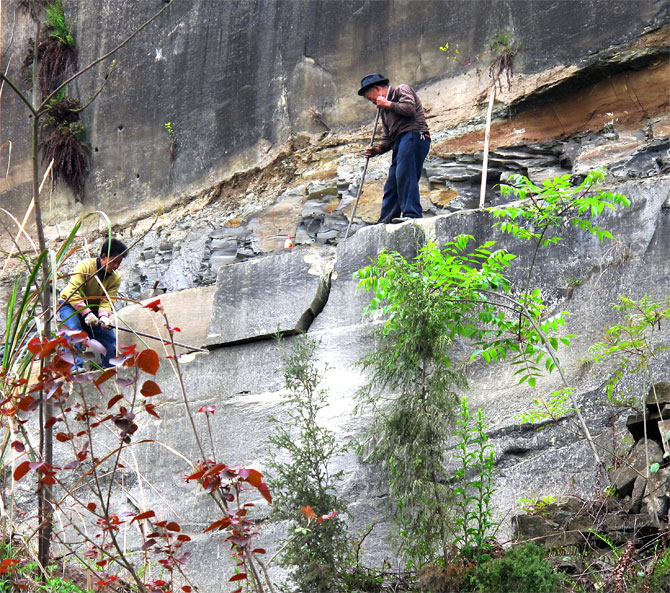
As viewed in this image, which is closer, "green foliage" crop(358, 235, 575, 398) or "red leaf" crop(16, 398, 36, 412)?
"red leaf" crop(16, 398, 36, 412)

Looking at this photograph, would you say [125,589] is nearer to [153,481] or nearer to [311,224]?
[153,481]

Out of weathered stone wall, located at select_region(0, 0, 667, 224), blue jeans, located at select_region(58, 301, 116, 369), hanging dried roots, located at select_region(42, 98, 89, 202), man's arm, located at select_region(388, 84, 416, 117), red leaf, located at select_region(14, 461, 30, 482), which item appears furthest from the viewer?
hanging dried roots, located at select_region(42, 98, 89, 202)

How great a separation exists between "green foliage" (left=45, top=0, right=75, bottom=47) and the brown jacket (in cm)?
409

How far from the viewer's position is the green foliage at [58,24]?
936cm

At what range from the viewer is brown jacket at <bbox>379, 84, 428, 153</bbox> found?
6473 mm

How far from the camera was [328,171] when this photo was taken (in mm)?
7812

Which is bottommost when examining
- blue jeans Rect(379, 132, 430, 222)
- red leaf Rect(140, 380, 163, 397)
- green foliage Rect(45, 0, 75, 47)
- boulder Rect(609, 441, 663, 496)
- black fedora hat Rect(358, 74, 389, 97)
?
boulder Rect(609, 441, 663, 496)

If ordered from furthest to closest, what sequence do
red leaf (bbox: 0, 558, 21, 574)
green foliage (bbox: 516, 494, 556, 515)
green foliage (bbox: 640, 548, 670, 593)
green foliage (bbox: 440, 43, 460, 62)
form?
green foliage (bbox: 440, 43, 460, 62), green foliage (bbox: 516, 494, 556, 515), green foliage (bbox: 640, 548, 670, 593), red leaf (bbox: 0, 558, 21, 574)

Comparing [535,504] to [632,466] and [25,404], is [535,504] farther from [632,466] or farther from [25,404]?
[25,404]

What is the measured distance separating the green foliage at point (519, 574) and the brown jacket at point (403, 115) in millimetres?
3340

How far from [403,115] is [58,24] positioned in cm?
446

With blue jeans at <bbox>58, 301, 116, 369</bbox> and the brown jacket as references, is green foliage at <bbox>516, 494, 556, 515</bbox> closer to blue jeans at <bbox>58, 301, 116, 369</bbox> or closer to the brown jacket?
the brown jacket

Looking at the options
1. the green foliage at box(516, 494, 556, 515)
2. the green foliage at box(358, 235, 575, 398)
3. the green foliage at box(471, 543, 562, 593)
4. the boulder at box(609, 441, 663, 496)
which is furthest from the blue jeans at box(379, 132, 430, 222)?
the green foliage at box(471, 543, 562, 593)

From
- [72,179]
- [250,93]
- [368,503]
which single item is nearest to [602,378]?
[368,503]
